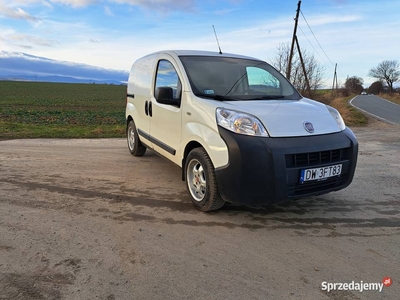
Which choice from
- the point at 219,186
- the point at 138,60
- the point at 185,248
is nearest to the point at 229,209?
the point at 219,186

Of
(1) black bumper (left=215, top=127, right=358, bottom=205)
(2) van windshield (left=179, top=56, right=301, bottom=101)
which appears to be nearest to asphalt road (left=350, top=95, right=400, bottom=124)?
(2) van windshield (left=179, top=56, right=301, bottom=101)

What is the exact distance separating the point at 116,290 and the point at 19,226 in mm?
1577

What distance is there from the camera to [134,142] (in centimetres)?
629

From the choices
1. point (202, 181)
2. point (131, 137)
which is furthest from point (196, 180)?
point (131, 137)

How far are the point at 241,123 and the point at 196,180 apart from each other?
3.27 feet

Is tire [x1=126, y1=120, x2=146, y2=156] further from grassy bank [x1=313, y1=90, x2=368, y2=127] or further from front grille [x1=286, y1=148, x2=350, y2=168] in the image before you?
grassy bank [x1=313, y1=90, x2=368, y2=127]

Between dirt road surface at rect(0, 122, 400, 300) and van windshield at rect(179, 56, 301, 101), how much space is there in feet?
4.78

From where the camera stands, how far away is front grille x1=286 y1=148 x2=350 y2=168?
10.4 feet

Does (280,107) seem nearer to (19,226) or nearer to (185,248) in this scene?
(185,248)

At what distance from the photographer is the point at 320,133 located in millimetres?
3451

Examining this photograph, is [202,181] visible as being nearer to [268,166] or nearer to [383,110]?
[268,166]

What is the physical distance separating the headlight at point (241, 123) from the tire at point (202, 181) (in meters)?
0.46

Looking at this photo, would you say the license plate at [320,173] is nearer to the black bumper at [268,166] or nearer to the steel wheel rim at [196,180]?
the black bumper at [268,166]

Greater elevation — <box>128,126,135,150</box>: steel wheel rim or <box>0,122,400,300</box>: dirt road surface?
<box>128,126,135,150</box>: steel wheel rim
